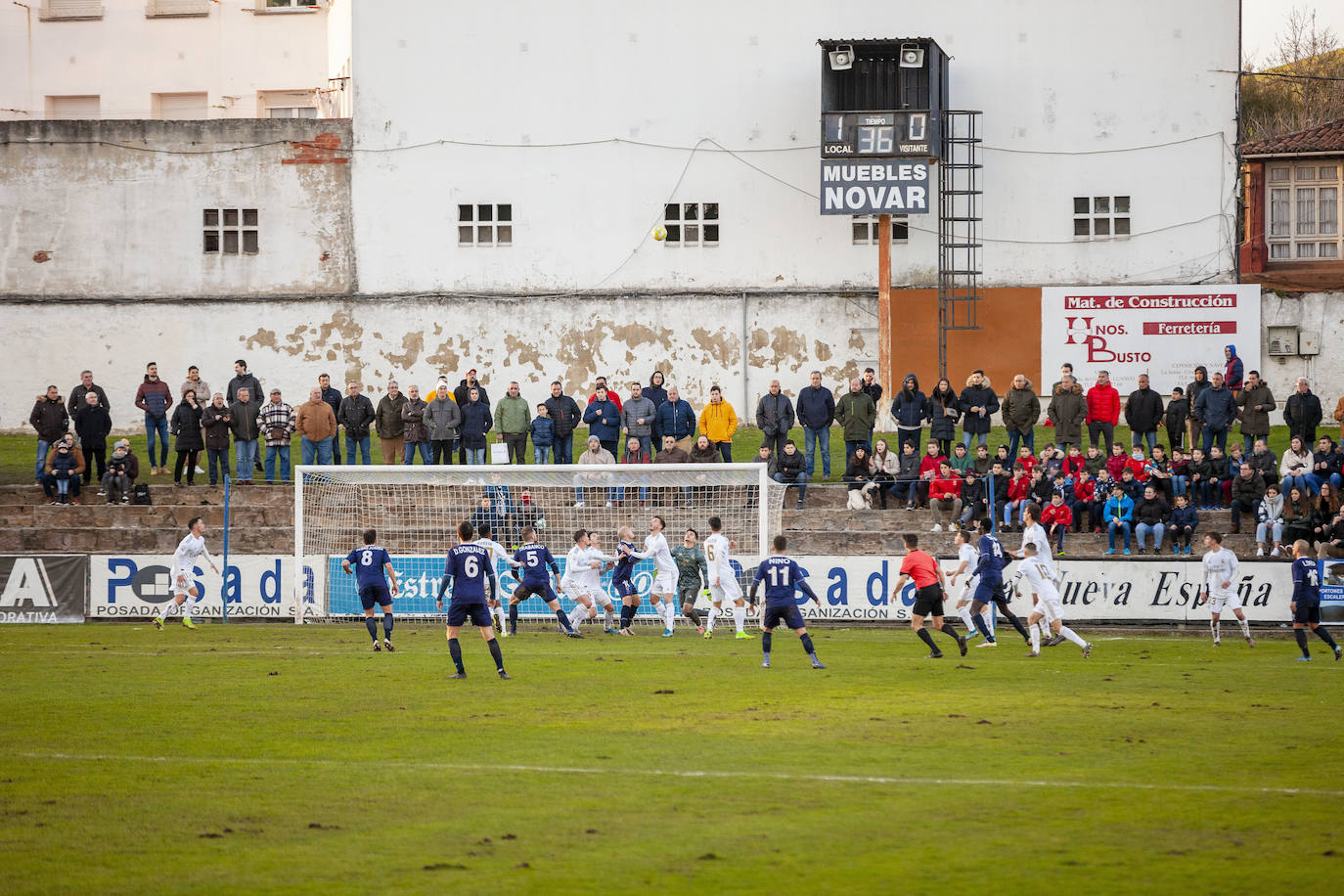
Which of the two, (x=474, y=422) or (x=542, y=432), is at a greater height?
(x=474, y=422)

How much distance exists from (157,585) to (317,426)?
471cm

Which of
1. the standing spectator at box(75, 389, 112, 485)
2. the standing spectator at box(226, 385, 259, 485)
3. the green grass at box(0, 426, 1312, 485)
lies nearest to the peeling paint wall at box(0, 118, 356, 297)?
the green grass at box(0, 426, 1312, 485)

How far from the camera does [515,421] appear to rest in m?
29.4

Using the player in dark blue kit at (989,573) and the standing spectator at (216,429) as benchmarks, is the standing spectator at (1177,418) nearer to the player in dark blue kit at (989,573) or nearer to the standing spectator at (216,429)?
the player in dark blue kit at (989,573)

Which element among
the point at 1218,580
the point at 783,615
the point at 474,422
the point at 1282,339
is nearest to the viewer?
the point at 783,615

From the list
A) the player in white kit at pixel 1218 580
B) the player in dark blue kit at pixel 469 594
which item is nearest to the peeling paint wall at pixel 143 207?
the player in dark blue kit at pixel 469 594

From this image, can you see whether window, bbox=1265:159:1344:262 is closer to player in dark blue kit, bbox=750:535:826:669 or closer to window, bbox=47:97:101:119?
player in dark blue kit, bbox=750:535:826:669

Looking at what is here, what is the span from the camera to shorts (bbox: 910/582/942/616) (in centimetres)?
2034

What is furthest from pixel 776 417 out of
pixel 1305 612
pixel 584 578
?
pixel 1305 612

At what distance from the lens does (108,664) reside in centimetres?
1944

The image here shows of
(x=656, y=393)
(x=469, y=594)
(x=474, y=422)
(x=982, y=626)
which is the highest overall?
(x=656, y=393)

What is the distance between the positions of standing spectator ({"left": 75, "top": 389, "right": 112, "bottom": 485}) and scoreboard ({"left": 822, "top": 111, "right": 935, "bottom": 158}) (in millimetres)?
17924

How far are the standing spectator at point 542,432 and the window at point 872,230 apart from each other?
44.8 ft

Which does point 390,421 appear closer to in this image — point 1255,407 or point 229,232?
point 229,232
